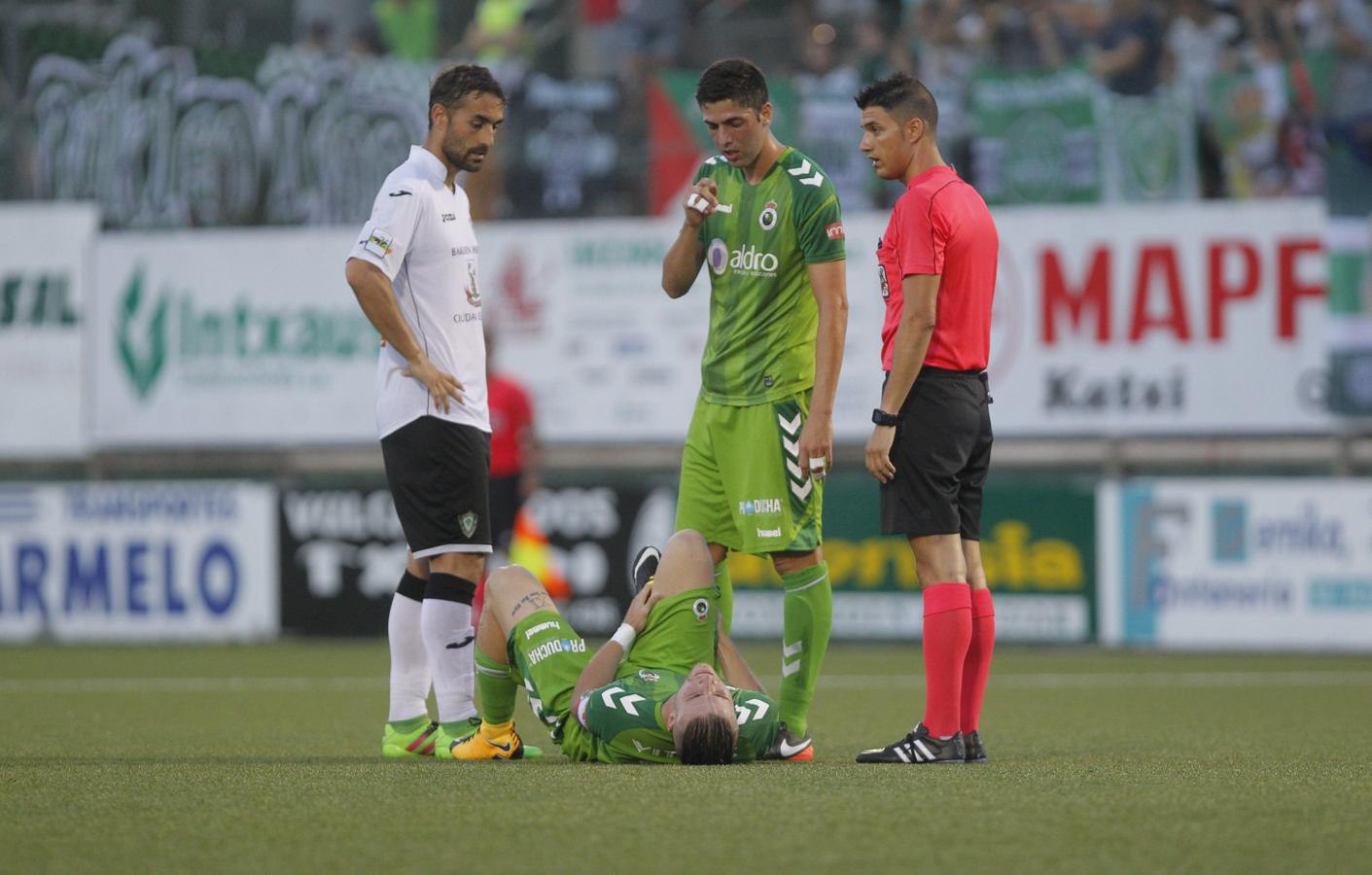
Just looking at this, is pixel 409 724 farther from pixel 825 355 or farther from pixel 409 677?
pixel 825 355

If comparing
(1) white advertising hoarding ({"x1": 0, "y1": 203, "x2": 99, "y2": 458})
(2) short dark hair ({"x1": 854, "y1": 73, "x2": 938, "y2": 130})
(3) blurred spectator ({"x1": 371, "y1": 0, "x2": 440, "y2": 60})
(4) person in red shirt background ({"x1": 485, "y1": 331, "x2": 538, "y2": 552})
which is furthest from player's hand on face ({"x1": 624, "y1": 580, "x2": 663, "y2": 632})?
(1) white advertising hoarding ({"x1": 0, "y1": 203, "x2": 99, "y2": 458})

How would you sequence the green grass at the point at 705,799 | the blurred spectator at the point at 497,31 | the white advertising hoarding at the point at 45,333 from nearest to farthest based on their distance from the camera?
the green grass at the point at 705,799
the blurred spectator at the point at 497,31
the white advertising hoarding at the point at 45,333

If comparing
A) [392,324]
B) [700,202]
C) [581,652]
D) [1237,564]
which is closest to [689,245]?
[700,202]

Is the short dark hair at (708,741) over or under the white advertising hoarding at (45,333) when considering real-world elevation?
under

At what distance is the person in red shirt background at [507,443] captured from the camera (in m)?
12.3

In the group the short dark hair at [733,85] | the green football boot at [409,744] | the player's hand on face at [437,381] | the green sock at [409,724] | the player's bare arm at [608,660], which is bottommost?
the green football boot at [409,744]

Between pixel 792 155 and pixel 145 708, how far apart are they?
171 inches

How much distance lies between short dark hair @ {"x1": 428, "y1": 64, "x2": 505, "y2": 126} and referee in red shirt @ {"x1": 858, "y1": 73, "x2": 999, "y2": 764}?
1292mm

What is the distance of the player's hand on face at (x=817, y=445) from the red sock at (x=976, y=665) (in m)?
0.68

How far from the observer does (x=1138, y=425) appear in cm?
1391

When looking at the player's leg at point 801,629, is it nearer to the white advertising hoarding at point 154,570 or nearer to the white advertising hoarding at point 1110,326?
the white advertising hoarding at point 1110,326

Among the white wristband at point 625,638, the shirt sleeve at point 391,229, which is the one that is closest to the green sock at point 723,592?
the white wristband at point 625,638

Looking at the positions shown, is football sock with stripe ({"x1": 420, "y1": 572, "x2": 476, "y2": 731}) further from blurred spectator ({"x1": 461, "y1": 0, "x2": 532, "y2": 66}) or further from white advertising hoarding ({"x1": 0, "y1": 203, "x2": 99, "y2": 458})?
white advertising hoarding ({"x1": 0, "y1": 203, "x2": 99, "y2": 458})

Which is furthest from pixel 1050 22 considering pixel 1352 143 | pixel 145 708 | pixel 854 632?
pixel 145 708
